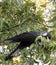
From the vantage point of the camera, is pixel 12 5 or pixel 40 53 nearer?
pixel 40 53

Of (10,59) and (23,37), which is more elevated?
(23,37)

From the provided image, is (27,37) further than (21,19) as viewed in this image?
No

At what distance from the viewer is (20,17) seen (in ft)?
8.40

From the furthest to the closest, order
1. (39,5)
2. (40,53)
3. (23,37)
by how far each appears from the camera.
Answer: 1. (39,5)
2. (23,37)
3. (40,53)

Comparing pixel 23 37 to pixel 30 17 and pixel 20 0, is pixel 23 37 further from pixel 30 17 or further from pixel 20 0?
pixel 20 0

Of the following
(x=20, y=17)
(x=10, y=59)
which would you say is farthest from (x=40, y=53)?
(x=20, y=17)

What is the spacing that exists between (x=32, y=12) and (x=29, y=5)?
Answer: 0.24 ft

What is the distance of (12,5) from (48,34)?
599 mm

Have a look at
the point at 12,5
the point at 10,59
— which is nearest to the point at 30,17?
the point at 12,5

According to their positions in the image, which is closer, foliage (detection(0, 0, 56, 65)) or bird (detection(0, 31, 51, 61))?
bird (detection(0, 31, 51, 61))

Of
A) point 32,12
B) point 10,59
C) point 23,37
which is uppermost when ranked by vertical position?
point 32,12

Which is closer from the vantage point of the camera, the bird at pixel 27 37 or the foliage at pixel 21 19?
the bird at pixel 27 37

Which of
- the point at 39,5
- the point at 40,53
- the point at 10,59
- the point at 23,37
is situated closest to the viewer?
the point at 40,53

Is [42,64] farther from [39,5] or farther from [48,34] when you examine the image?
[39,5]
